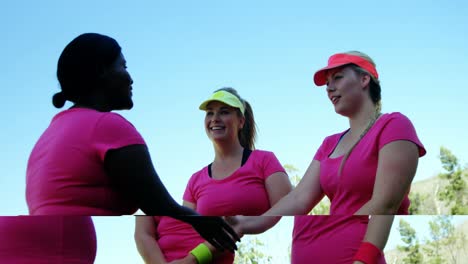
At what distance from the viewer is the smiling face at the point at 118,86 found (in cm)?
148

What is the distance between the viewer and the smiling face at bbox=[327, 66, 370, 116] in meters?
2.04

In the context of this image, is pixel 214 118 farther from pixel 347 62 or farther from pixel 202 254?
pixel 202 254

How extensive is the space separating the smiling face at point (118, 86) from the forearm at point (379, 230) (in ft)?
2.09

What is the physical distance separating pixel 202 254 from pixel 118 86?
486 mm

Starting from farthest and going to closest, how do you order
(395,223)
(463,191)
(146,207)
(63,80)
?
1. (463,191)
2. (63,80)
3. (146,207)
4. (395,223)

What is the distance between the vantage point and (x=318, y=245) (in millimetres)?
1220

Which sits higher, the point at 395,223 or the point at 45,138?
the point at 45,138

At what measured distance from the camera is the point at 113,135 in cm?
129

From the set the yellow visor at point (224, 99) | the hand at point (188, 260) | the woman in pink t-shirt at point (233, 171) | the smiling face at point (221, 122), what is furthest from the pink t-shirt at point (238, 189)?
the hand at point (188, 260)

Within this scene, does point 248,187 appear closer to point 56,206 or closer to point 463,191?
point 56,206

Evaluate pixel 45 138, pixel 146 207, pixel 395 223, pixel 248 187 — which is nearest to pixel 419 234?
pixel 395 223

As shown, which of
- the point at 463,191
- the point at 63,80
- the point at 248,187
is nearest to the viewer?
the point at 63,80

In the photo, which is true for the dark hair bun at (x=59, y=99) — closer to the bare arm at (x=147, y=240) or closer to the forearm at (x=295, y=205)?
the bare arm at (x=147, y=240)

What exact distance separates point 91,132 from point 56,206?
0.16 metres
